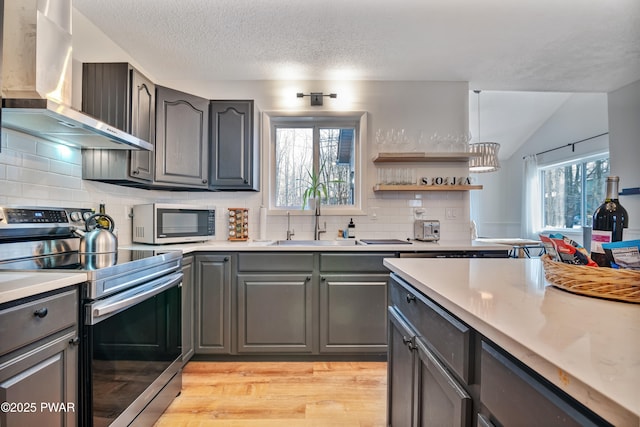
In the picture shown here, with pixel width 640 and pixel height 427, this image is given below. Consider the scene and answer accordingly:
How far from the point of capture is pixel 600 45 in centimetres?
243

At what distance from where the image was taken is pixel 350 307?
230cm

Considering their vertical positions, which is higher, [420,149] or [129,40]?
[129,40]

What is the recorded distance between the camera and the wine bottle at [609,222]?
0.92m

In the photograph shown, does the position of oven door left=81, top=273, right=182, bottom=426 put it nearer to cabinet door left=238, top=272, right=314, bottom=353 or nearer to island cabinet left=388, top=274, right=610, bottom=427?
cabinet door left=238, top=272, right=314, bottom=353

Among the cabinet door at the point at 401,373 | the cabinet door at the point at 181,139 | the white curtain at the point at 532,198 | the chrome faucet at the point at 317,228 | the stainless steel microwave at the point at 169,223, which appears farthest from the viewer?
the white curtain at the point at 532,198

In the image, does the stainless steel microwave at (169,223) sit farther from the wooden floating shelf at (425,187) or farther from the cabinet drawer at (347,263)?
the wooden floating shelf at (425,187)

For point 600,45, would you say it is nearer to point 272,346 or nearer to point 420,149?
point 420,149

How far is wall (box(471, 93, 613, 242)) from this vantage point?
451 cm

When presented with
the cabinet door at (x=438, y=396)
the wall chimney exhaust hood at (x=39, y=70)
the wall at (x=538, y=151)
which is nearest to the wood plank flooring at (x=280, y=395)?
the cabinet door at (x=438, y=396)

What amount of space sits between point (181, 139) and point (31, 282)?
1.74 metres

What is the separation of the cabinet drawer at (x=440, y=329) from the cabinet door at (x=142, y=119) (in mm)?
1980

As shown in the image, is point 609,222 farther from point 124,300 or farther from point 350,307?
point 124,300

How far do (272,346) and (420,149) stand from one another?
2.25 metres

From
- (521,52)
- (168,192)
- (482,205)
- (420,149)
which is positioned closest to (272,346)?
(168,192)
